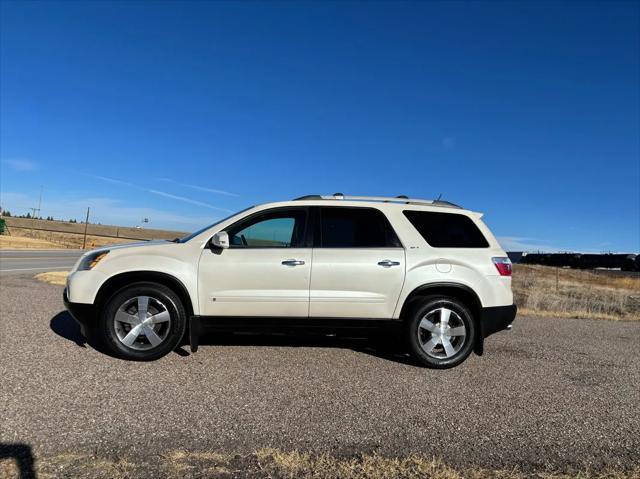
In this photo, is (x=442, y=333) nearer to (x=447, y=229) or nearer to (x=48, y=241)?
(x=447, y=229)

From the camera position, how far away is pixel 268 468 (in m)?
3.16

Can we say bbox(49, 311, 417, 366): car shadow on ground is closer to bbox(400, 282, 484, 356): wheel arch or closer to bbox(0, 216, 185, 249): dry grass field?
bbox(400, 282, 484, 356): wheel arch

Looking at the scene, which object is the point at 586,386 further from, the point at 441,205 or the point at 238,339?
the point at 238,339

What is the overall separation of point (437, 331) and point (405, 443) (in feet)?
7.32

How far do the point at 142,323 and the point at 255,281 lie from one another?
131 cm

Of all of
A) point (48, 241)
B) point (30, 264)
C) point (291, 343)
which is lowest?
point (291, 343)

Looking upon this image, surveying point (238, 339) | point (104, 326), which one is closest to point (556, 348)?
point (238, 339)

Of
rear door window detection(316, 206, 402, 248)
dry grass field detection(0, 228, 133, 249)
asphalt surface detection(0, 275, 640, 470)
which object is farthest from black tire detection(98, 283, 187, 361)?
dry grass field detection(0, 228, 133, 249)

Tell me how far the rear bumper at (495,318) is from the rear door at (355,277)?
105 centimetres

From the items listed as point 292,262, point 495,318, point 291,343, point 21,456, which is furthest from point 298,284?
point 21,456

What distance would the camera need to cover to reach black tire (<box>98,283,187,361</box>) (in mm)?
5500

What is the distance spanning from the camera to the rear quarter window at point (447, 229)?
5.98m

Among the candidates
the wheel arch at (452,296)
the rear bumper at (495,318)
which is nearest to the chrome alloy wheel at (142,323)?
the wheel arch at (452,296)

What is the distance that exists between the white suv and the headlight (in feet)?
0.06
